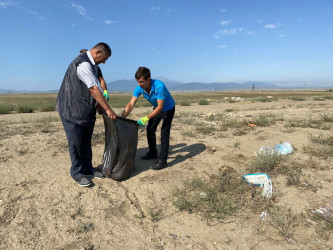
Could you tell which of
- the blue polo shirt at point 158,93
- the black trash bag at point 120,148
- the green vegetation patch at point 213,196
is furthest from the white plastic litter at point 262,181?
the black trash bag at point 120,148

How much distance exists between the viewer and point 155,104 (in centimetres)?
349

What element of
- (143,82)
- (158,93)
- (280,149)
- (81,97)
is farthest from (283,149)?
(81,97)

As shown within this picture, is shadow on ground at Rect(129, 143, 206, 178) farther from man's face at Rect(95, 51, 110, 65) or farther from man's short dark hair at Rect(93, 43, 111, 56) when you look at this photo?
man's short dark hair at Rect(93, 43, 111, 56)

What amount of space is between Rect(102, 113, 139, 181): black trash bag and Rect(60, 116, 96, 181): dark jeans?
0.82 feet

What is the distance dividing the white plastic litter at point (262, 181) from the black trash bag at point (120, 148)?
1.71 m

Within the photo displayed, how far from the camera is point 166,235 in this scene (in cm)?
223

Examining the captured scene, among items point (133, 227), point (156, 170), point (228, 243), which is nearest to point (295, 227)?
point (228, 243)

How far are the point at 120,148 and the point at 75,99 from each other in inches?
34.6

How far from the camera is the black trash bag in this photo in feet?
9.78

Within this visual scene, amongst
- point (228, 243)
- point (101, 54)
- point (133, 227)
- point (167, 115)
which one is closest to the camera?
point (228, 243)

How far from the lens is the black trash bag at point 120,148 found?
9.78 ft

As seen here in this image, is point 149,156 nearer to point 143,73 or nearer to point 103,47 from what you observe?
point 143,73

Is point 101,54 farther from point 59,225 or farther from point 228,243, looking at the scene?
point 228,243

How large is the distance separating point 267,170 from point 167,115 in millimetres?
1862
